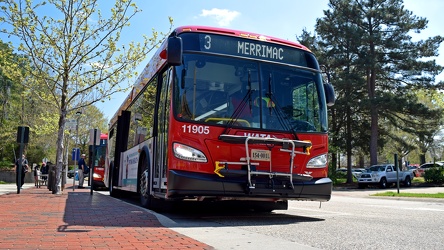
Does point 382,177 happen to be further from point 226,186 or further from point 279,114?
point 226,186

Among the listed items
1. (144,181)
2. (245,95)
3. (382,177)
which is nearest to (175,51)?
(245,95)

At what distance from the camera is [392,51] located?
39.0m

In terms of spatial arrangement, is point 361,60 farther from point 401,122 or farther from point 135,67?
point 135,67

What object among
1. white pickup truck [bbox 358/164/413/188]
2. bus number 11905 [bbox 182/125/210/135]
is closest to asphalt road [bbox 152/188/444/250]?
bus number 11905 [bbox 182/125/210/135]

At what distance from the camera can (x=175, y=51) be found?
7590 millimetres

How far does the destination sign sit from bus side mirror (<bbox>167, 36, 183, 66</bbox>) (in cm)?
44

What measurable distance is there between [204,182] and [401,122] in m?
38.5

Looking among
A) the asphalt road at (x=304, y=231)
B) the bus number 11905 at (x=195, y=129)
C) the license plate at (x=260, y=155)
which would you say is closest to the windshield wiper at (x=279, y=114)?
the license plate at (x=260, y=155)

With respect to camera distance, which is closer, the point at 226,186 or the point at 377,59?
the point at 226,186

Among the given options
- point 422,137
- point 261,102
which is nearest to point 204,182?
point 261,102

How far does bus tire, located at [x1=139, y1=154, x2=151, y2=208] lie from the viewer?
966cm

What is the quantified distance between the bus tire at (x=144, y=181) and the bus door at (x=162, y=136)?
2.56 ft

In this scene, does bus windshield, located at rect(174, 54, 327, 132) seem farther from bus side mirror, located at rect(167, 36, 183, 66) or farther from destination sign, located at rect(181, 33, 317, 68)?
bus side mirror, located at rect(167, 36, 183, 66)

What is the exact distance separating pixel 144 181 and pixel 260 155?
338 centimetres
